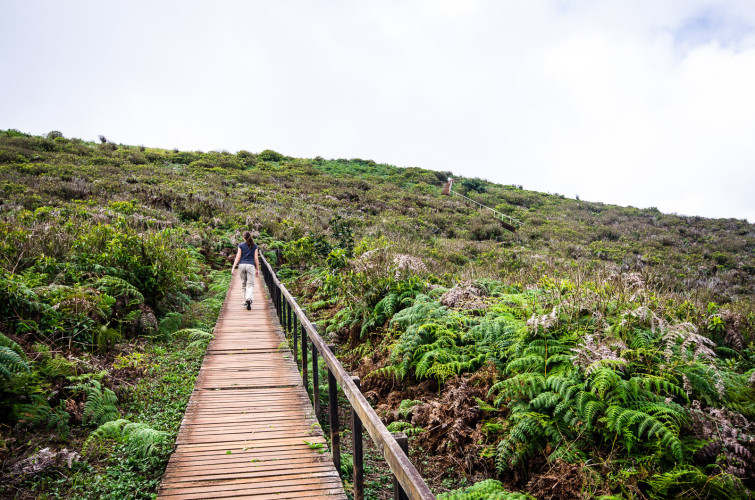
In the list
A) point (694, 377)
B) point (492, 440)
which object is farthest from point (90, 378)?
point (694, 377)

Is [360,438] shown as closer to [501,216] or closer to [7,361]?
[7,361]

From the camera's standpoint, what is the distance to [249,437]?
13.5 ft

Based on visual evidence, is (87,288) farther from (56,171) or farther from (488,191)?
(488,191)

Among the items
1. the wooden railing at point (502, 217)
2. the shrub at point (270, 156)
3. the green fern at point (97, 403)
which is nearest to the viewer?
the green fern at point (97, 403)

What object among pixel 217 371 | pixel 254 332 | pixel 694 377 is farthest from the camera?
pixel 254 332

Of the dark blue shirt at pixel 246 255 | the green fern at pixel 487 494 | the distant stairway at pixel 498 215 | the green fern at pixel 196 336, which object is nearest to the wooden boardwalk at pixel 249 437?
the green fern at pixel 196 336

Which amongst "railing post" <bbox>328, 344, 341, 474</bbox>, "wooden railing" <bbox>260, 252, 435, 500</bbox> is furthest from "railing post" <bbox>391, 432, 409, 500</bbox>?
"railing post" <bbox>328, 344, 341, 474</bbox>

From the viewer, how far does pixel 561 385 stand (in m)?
3.66

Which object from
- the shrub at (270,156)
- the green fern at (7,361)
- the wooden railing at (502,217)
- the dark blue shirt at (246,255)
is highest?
the shrub at (270,156)

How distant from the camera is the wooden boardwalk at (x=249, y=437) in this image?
331 centimetres

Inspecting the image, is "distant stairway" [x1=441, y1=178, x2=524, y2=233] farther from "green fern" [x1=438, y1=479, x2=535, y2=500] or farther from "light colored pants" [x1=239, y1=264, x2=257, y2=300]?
"green fern" [x1=438, y1=479, x2=535, y2=500]

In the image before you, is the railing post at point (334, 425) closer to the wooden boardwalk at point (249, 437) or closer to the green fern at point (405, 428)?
the wooden boardwalk at point (249, 437)

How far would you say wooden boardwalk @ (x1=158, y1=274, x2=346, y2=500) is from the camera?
3309 millimetres

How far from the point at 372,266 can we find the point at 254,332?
279 centimetres
